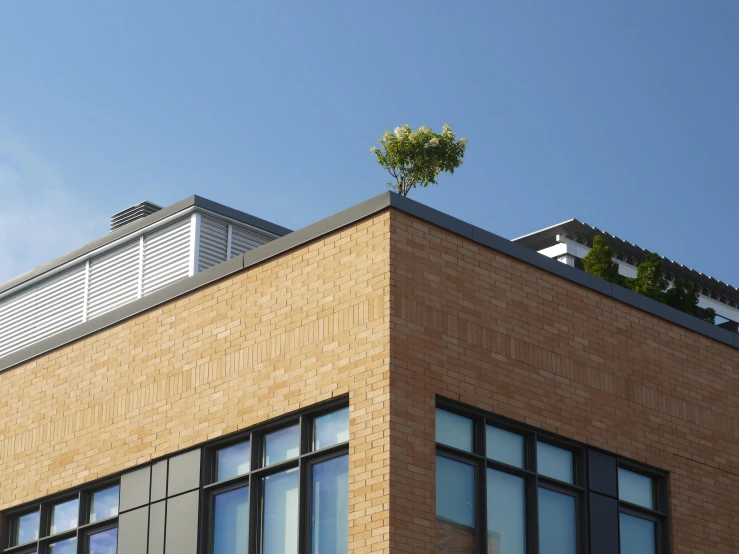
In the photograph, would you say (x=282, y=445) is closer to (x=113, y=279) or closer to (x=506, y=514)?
(x=506, y=514)

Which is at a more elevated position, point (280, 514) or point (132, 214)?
point (132, 214)

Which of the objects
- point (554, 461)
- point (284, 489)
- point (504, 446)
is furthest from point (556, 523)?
point (284, 489)

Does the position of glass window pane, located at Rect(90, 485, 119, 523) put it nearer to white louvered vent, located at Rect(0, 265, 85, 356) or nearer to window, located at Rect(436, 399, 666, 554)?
window, located at Rect(436, 399, 666, 554)

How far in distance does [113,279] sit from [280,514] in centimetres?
1263

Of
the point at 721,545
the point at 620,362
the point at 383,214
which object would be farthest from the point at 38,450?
the point at 721,545

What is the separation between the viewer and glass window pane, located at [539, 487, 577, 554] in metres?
18.6

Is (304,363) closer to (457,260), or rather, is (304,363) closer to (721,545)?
(457,260)

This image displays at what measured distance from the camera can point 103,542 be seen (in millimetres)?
20609

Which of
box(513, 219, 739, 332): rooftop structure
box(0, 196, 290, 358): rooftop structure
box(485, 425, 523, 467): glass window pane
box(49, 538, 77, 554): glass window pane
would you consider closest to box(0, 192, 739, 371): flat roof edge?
box(485, 425, 523, 467): glass window pane

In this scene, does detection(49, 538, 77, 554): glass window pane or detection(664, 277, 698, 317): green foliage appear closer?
detection(49, 538, 77, 554): glass window pane

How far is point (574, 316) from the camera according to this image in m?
19.7

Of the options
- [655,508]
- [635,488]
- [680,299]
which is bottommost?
[655,508]

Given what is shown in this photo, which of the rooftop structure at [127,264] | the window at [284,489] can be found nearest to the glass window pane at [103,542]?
the window at [284,489]

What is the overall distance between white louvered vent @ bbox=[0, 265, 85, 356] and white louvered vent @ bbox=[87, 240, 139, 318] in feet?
1.30
